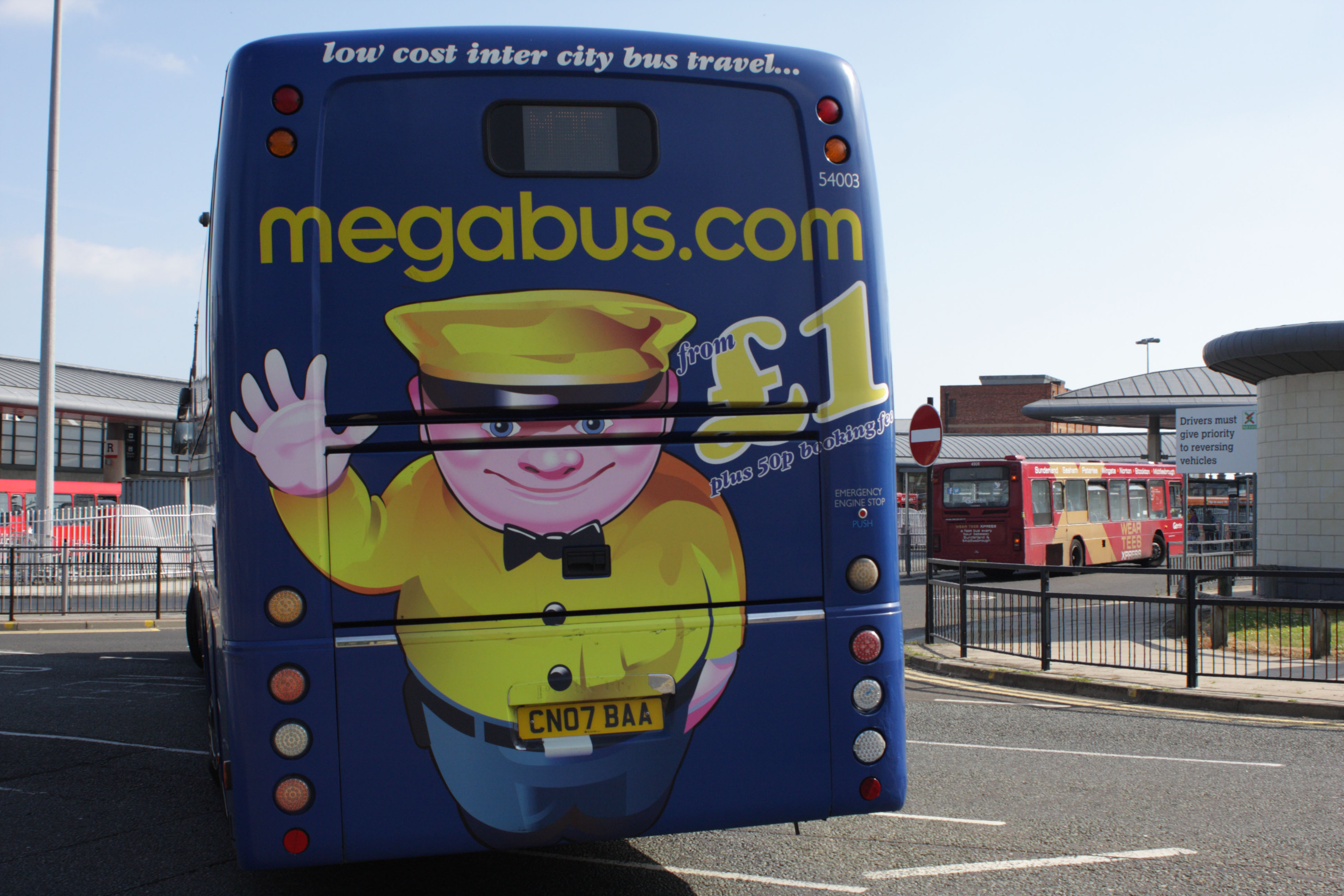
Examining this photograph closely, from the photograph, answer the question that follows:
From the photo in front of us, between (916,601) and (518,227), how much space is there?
18.2 m

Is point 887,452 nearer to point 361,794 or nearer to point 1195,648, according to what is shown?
point 361,794

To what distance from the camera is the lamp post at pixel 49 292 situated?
21.5 metres

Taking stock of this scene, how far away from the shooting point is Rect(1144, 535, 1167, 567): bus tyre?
3158 cm

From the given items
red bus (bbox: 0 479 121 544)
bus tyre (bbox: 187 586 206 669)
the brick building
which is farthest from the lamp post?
the brick building

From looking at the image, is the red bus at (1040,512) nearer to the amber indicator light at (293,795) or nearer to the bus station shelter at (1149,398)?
the bus station shelter at (1149,398)

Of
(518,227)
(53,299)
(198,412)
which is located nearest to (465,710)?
(518,227)

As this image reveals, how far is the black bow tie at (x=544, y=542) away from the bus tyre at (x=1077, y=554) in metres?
25.0

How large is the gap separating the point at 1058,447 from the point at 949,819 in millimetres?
60742

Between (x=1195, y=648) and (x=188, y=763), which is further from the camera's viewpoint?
(x=1195, y=648)

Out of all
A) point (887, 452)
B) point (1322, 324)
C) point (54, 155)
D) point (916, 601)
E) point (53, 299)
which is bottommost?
point (916, 601)

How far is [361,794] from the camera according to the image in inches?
152

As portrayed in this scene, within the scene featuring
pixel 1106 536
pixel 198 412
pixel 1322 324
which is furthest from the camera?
A: pixel 1106 536

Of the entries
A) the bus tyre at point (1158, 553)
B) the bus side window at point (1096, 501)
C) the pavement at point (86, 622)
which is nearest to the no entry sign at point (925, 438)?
the pavement at point (86, 622)

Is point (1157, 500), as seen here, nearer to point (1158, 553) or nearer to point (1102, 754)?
point (1158, 553)
